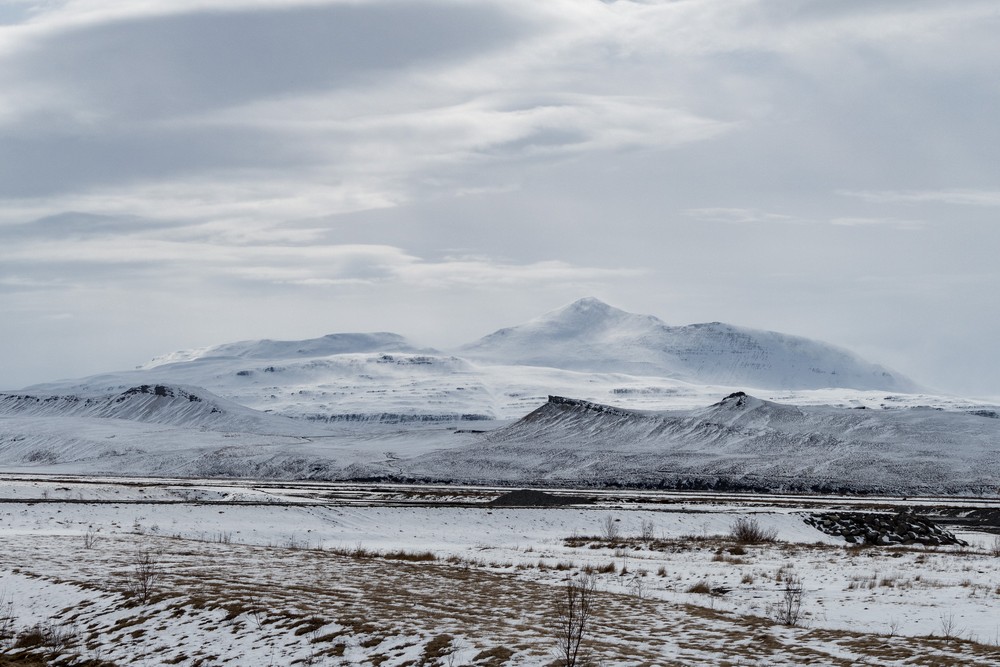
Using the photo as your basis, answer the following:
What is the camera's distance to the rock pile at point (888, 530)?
3919 cm

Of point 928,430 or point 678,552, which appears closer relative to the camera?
point 678,552

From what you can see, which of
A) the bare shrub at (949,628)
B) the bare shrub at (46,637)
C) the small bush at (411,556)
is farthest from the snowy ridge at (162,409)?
the bare shrub at (949,628)

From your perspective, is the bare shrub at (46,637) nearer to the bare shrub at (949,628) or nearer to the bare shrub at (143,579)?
the bare shrub at (143,579)

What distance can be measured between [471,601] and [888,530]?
1088 inches

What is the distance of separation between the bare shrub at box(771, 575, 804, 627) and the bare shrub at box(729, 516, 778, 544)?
1486 cm

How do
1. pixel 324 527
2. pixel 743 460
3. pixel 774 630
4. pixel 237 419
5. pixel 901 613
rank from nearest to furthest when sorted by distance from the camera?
1. pixel 774 630
2. pixel 901 613
3. pixel 324 527
4. pixel 743 460
5. pixel 237 419

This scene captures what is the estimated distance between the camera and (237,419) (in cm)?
16725

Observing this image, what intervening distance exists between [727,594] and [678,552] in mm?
11030

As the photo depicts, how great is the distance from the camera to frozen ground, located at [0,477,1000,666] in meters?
14.8

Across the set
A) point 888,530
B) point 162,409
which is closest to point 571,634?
point 888,530

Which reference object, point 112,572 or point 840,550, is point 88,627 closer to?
point 112,572

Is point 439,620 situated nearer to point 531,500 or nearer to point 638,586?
point 638,586

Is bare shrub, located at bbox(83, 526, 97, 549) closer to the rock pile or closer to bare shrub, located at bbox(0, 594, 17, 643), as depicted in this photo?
bare shrub, located at bbox(0, 594, 17, 643)

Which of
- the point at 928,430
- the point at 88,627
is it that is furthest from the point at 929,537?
the point at 928,430
